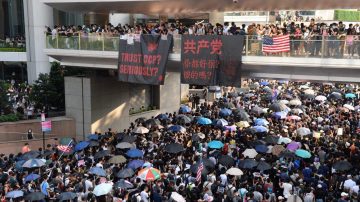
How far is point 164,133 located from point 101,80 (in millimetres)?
6255

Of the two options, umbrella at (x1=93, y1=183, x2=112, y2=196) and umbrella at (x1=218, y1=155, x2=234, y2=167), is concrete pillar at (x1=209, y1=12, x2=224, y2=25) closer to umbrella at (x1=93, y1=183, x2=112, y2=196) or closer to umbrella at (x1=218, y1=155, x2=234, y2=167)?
umbrella at (x1=218, y1=155, x2=234, y2=167)

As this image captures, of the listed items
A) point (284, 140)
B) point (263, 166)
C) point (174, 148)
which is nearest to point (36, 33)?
point (174, 148)

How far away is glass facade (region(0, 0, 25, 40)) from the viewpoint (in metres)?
35.7

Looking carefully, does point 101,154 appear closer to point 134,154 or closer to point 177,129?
point 134,154

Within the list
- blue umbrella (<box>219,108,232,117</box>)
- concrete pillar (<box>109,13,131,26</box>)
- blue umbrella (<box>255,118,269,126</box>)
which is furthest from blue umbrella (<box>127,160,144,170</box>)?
concrete pillar (<box>109,13,131,26</box>)

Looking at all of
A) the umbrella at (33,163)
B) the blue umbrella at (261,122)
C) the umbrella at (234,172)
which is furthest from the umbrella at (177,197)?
the blue umbrella at (261,122)

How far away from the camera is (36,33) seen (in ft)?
103

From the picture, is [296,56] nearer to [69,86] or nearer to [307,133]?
[307,133]

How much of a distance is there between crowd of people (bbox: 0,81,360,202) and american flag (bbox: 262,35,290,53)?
3.48 metres

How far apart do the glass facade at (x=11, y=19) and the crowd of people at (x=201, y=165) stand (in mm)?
18229

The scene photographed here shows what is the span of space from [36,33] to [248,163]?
70.6 feet

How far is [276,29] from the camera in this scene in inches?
672

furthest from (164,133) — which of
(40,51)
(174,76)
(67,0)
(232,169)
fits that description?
(40,51)

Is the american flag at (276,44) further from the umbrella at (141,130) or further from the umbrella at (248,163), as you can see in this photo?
the umbrella at (141,130)
